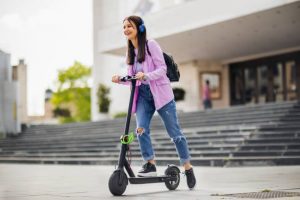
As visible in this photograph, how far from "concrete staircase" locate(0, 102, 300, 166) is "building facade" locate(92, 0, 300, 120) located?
3.82 metres

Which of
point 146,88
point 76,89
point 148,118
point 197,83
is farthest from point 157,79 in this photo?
point 76,89

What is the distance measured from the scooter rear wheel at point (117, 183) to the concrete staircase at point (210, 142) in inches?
189

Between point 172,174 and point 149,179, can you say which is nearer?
point 149,179

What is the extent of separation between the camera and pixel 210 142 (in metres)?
15.4

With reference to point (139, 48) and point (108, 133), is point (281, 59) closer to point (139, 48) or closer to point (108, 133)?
point (108, 133)

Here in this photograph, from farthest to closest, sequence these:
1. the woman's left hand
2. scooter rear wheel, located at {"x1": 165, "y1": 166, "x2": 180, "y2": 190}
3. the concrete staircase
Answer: the concrete staircase, scooter rear wheel, located at {"x1": 165, "y1": 166, "x2": 180, "y2": 190}, the woman's left hand

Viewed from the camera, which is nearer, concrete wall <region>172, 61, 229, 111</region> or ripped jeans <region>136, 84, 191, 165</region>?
ripped jeans <region>136, 84, 191, 165</region>

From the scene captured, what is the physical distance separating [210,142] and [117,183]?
33.5 feet

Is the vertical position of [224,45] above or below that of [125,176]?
above

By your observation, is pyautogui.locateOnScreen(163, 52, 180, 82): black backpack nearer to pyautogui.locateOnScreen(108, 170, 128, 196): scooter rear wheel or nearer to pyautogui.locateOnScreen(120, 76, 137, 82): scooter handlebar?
pyautogui.locateOnScreen(120, 76, 137, 82): scooter handlebar

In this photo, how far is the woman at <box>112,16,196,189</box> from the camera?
582 centimetres

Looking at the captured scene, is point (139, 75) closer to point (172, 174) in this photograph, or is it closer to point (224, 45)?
point (172, 174)

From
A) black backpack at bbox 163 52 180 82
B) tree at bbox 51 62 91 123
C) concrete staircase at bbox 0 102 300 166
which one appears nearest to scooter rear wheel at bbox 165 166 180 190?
black backpack at bbox 163 52 180 82

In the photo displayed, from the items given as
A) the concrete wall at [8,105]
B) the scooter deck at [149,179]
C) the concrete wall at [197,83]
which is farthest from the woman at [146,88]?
the concrete wall at [197,83]
